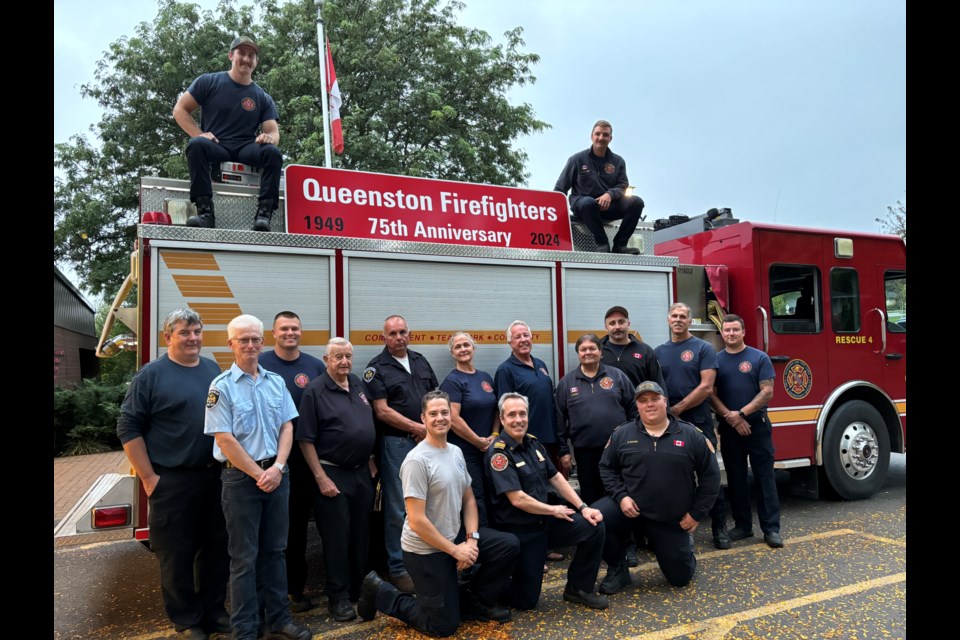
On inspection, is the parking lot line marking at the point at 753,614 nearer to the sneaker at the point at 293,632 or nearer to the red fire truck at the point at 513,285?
the sneaker at the point at 293,632

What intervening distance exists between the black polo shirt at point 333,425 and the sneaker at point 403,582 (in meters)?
0.98

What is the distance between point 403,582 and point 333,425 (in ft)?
4.24

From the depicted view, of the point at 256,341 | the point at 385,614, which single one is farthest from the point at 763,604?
the point at 256,341

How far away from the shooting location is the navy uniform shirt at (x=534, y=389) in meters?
4.96

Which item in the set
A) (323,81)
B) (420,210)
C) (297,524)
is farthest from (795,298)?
(323,81)

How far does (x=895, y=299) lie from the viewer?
7.23m

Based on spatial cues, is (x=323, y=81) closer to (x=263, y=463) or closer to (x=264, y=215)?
(x=264, y=215)

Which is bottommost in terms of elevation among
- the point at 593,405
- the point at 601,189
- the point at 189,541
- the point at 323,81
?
the point at 189,541

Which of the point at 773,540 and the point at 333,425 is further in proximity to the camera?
the point at 773,540

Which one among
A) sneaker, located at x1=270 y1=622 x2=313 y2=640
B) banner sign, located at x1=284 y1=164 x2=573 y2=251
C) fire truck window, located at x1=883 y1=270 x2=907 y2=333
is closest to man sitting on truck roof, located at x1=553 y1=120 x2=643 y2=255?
banner sign, located at x1=284 y1=164 x2=573 y2=251

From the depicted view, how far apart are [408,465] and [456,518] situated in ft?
1.44
